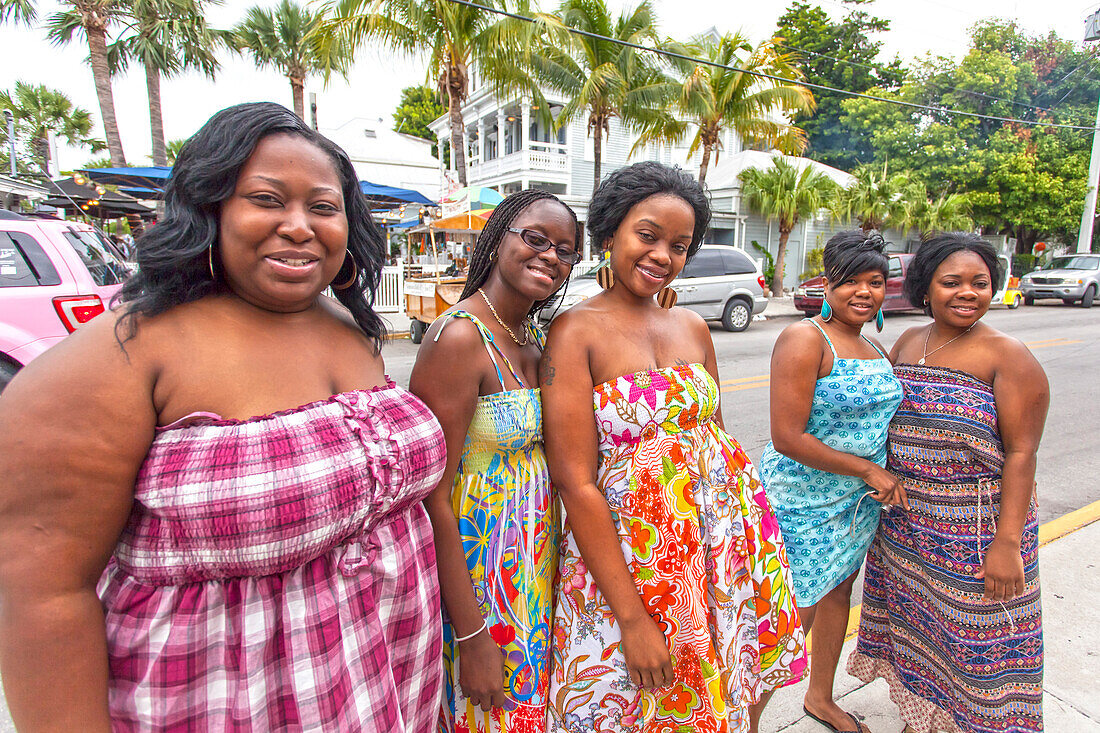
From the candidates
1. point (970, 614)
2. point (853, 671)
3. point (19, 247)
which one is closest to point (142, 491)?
point (970, 614)

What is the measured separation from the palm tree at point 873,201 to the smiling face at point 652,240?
796 inches

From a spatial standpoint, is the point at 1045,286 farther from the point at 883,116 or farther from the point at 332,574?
the point at 332,574

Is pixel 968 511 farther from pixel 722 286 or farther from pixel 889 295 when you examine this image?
pixel 889 295

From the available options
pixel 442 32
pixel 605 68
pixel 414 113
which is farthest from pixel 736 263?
pixel 414 113

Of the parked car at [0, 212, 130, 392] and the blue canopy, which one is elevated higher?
the blue canopy

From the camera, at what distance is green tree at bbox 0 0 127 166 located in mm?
13781

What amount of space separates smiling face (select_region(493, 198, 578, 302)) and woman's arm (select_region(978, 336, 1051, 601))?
5.05 ft

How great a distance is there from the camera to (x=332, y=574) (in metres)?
1.18

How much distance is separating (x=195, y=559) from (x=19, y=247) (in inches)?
234

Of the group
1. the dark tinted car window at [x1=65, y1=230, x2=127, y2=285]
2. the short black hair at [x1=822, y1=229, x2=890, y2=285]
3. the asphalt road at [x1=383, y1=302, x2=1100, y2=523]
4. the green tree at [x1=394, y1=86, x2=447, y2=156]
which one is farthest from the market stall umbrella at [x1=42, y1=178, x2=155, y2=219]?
the green tree at [x1=394, y1=86, x2=447, y2=156]

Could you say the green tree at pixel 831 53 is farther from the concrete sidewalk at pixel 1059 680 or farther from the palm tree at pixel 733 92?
the concrete sidewalk at pixel 1059 680

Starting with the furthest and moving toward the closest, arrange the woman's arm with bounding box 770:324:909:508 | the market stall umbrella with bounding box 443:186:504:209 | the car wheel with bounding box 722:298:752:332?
the car wheel with bounding box 722:298:752:332 < the market stall umbrella with bounding box 443:186:504:209 < the woman's arm with bounding box 770:324:909:508

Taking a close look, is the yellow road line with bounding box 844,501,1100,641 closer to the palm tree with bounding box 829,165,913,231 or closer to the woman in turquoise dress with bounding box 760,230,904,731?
the woman in turquoise dress with bounding box 760,230,904,731

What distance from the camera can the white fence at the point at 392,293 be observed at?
47.6 ft
